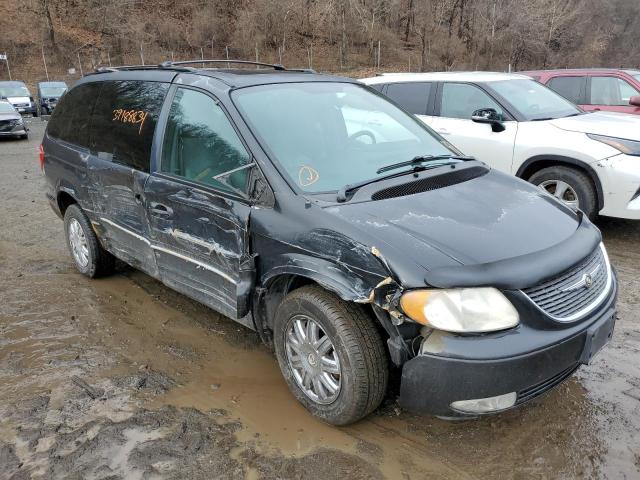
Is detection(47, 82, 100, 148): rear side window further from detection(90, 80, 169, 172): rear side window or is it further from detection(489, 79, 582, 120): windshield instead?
detection(489, 79, 582, 120): windshield

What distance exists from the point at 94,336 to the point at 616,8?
47708 mm

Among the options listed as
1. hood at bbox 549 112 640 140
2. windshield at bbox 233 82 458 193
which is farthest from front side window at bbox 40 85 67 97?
windshield at bbox 233 82 458 193

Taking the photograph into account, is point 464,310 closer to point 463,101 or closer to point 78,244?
point 78,244

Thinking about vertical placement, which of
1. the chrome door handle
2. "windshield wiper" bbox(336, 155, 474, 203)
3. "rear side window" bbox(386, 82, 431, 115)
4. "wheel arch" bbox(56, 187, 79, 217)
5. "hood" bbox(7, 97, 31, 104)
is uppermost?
"rear side window" bbox(386, 82, 431, 115)

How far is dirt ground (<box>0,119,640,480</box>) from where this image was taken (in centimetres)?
256

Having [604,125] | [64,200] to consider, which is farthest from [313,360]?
[604,125]

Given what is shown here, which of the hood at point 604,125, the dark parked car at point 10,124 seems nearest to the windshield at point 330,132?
the hood at point 604,125

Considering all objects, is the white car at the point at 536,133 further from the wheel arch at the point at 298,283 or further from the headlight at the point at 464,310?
the wheel arch at the point at 298,283

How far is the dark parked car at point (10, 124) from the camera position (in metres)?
15.5

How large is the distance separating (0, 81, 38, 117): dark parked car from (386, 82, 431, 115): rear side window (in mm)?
21388

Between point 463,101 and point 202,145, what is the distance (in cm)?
424

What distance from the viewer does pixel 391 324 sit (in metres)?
2.43

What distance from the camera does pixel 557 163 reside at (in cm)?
579

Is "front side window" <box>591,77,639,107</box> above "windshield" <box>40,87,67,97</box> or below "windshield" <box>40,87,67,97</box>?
above
